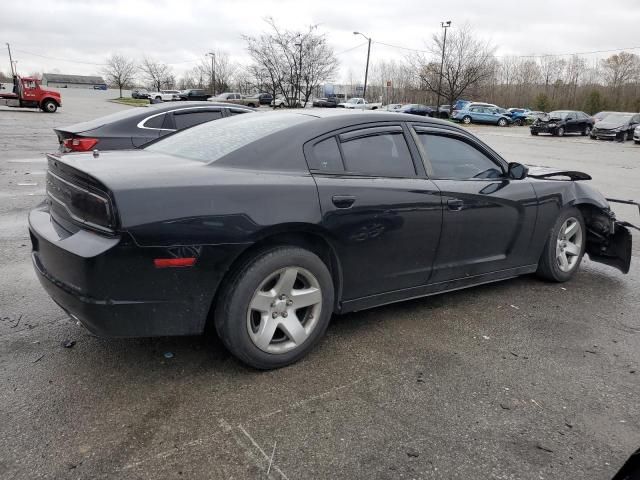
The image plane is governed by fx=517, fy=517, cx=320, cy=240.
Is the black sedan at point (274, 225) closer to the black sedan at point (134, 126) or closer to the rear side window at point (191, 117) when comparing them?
the black sedan at point (134, 126)

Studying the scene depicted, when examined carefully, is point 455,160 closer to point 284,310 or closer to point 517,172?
point 517,172

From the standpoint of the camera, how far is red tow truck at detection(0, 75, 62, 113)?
32938 mm

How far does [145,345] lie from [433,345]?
1908mm

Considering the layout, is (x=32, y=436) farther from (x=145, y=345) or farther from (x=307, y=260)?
(x=307, y=260)

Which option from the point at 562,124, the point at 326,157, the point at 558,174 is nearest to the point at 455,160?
the point at 326,157

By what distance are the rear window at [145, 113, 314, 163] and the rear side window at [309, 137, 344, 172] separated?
25cm

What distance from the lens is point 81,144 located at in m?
7.16

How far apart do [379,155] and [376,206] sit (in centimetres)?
43

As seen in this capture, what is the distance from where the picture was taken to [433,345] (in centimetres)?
351

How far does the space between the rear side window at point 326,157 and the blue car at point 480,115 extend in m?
41.1

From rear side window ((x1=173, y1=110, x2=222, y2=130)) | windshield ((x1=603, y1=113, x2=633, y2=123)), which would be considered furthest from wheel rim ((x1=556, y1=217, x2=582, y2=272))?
windshield ((x1=603, y1=113, x2=633, y2=123))

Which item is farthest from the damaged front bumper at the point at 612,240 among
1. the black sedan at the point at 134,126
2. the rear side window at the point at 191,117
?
the rear side window at the point at 191,117

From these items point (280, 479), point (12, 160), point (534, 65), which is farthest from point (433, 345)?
point (534, 65)

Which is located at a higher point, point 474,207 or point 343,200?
point 343,200
